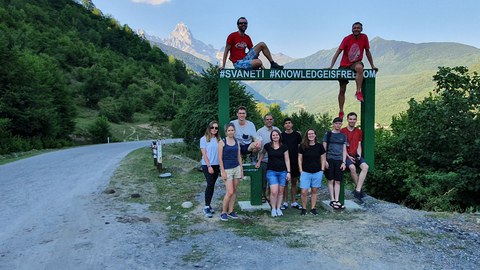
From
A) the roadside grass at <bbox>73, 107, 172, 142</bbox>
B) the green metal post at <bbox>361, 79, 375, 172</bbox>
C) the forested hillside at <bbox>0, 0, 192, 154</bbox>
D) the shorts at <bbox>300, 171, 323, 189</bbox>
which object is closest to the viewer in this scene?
the shorts at <bbox>300, 171, 323, 189</bbox>

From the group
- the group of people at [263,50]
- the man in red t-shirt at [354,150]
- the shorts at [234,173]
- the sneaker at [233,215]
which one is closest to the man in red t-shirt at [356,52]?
the group of people at [263,50]

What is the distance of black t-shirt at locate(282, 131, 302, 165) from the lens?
7273 millimetres

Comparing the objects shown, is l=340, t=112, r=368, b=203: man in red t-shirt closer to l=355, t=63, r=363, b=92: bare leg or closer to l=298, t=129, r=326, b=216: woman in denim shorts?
l=355, t=63, r=363, b=92: bare leg

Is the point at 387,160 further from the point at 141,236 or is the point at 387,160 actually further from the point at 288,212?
the point at 141,236

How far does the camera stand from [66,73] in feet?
208

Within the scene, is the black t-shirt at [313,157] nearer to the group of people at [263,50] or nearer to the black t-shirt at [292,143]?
the black t-shirt at [292,143]

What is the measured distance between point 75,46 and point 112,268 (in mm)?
76840

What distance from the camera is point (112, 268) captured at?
4.58 metres

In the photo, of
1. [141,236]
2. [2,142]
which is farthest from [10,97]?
[141,236]

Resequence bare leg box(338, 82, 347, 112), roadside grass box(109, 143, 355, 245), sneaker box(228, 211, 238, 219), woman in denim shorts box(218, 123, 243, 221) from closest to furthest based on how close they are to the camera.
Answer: roadside grass box(109, 143, 355, 245), woman in denim shorts box(218, 123, 243, 221), sneaker box(228, 211, 238, 219), bare leg box(338, 82, 347, 112)

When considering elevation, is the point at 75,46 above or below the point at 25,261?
above

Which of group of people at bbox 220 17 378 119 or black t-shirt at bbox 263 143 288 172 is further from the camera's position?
group of people at bbox 220 17 378 119

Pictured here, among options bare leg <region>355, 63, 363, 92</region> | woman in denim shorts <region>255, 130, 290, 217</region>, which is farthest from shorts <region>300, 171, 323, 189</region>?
bare leg <region>355, 63, 363, 92</region>

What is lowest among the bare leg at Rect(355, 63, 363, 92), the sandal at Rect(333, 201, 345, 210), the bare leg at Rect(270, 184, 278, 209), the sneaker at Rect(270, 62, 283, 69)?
the sandal at Rect(333, 201, 345, 210)
